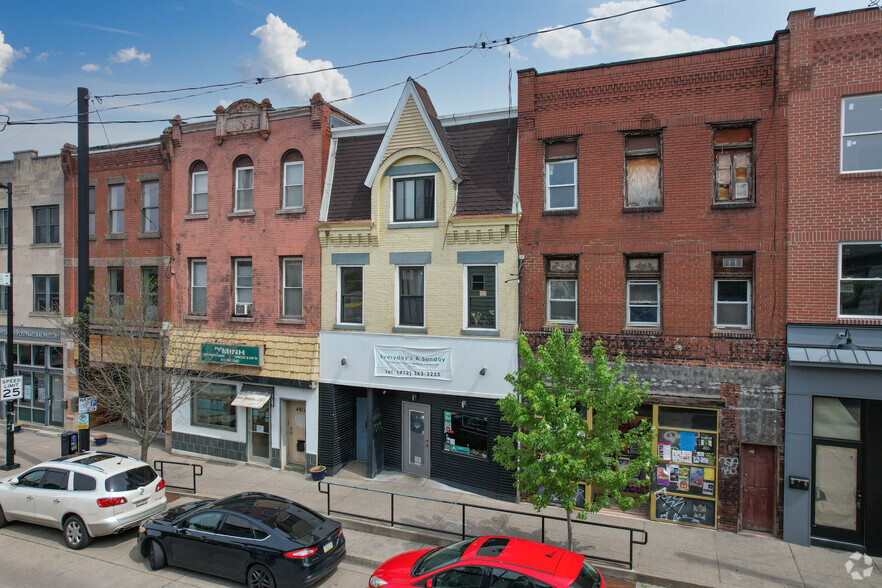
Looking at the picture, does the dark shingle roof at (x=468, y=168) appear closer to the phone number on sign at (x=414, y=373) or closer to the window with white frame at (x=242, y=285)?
the window with white frame at (x=242, y=285)

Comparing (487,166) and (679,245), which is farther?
(487,166)

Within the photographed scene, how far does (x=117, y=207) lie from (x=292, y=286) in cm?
881

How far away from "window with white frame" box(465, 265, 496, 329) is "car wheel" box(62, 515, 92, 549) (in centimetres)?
1019

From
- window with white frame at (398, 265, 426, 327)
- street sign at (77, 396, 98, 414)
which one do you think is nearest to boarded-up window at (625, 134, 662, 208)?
window with white frame at (398, 265, 426, 327)

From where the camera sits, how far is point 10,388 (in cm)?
1734

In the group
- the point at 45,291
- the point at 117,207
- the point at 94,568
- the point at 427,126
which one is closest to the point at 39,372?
the point at 45,291

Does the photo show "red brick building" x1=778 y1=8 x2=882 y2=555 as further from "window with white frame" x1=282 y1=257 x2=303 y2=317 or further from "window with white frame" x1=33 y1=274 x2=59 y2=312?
"window with white frame" x1=33 y1=274 x2=59 y2=312

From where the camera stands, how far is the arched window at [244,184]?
18.5 m

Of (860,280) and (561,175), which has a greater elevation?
(561,175)

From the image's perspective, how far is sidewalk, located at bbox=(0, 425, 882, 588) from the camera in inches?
421

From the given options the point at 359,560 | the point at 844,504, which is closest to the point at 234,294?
the point at 359,560

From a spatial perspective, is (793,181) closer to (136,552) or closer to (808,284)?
(808,284)

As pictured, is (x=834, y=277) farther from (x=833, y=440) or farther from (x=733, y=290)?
(x=833, y=440)

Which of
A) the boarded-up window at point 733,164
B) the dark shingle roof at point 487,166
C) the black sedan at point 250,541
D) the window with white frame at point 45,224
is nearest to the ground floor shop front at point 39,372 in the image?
the window with white frame at point 45,224
